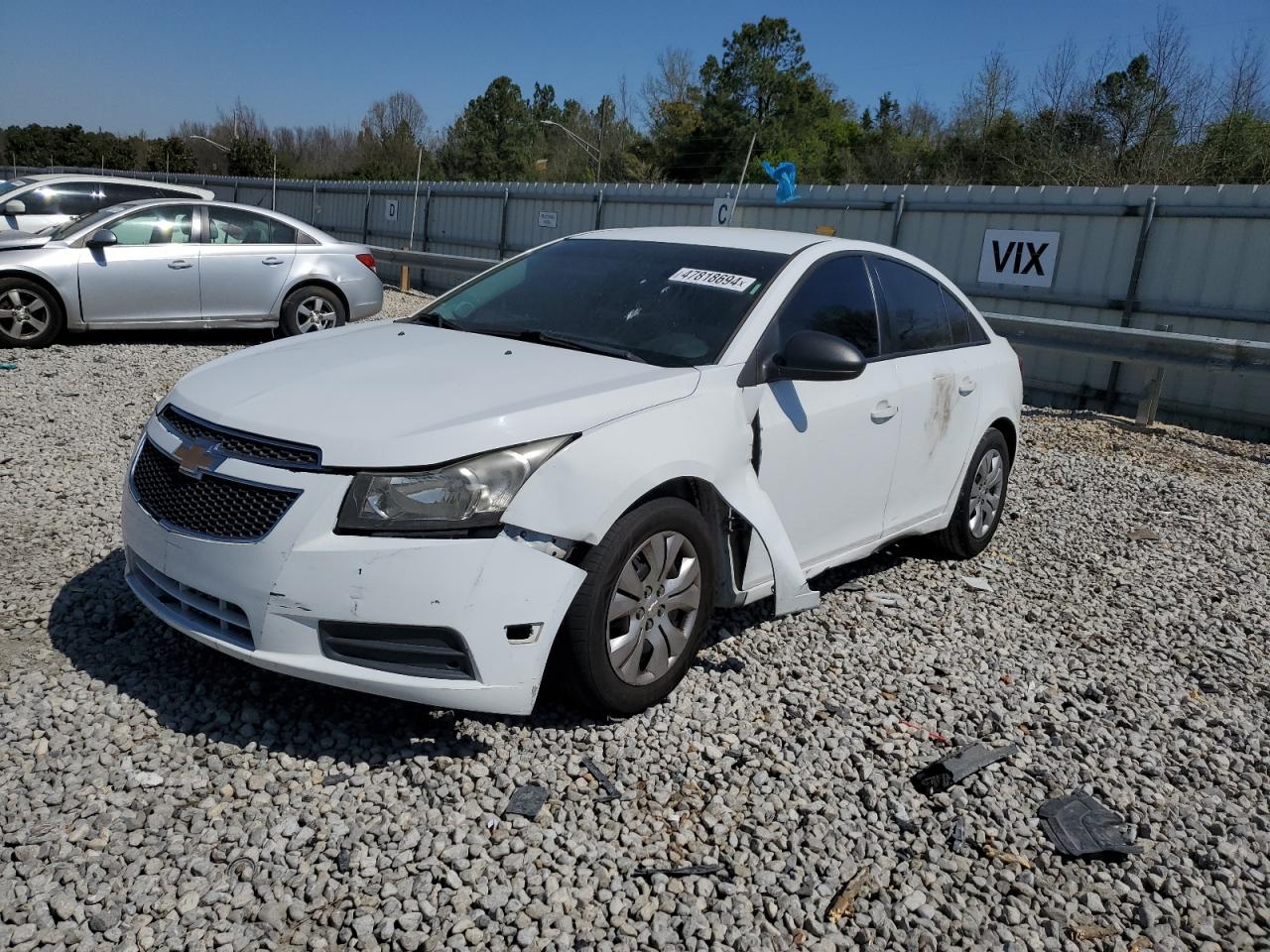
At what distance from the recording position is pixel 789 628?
15.2ft

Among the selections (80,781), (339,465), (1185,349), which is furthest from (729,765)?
(1185,349)

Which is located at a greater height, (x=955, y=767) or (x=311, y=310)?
(x=311, y=310)

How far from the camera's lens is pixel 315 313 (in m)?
11.5

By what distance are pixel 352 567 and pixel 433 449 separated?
0.42 m

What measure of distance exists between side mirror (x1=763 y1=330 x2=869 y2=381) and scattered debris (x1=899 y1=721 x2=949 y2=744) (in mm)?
1316

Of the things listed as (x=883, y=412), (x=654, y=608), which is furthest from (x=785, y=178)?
(x=654, y=608)

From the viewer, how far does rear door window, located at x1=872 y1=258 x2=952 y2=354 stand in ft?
15.9

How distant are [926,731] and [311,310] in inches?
370

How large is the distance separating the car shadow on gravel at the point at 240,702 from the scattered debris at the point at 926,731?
5.14 ft

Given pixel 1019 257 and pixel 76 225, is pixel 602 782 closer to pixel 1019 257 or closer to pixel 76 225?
pixel 76 225

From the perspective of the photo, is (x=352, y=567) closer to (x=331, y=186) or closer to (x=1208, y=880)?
(x=1208, y=880)

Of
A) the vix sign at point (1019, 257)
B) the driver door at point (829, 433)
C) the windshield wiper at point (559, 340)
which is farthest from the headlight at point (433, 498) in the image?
the vix sign at point (1019, 257)

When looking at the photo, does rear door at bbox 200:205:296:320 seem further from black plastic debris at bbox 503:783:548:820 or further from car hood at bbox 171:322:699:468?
black plastic debris at bbox 503:783:548:820

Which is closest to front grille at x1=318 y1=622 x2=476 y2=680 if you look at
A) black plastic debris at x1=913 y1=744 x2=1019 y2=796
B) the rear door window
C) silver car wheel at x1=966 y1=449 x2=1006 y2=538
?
black plastic debris at x1=913 y1=744 x2=1019 y2=796
